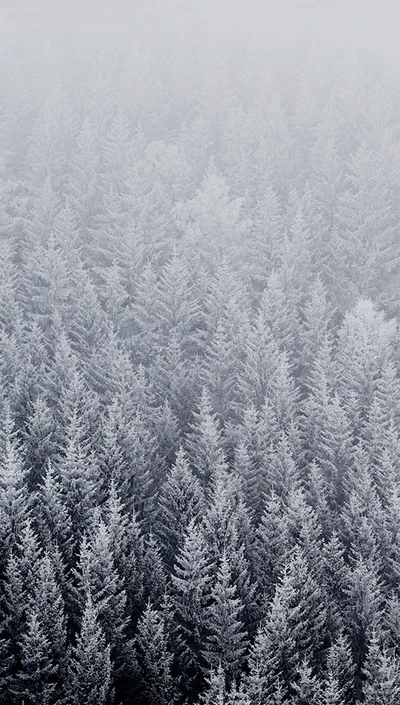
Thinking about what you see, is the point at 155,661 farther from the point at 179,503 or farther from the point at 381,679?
the point at 381,679

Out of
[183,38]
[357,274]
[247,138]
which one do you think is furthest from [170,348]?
[183,38]

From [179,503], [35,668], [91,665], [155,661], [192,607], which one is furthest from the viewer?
[179,503]

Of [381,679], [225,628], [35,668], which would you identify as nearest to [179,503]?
[225,628]

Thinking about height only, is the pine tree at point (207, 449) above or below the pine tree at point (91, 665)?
above

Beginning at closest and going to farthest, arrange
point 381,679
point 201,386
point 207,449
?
point 381,679 → point 207,449 → point 201,386

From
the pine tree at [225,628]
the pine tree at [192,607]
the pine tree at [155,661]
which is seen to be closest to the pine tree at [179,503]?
the pine tree at [192,607]

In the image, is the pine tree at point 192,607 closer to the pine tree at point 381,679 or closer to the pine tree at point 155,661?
the pine tree at point 155,661

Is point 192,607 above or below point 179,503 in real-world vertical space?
below

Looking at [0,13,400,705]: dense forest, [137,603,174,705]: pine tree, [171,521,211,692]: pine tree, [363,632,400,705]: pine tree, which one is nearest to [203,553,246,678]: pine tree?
[0,13,400,705]: dense forest

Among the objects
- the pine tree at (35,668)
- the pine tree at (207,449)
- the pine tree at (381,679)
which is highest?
the pine tree at (207,449)

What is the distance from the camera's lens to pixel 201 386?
128 feet

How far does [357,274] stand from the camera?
45.7 m

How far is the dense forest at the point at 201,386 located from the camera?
1017 inches

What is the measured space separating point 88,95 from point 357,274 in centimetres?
3264
